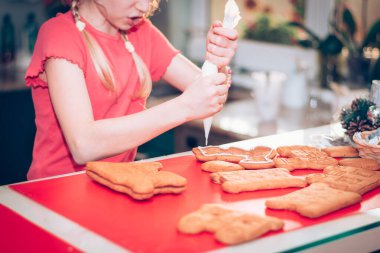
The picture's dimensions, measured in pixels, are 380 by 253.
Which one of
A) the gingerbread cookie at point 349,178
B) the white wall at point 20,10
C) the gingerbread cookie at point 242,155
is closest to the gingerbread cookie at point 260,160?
the gingerbread cookie at point 242,155

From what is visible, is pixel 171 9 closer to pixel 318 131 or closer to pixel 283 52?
pixel 283 52

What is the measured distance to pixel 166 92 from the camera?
384cm

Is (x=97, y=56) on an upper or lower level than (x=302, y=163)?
upper

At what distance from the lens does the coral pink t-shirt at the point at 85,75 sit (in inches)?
68.4

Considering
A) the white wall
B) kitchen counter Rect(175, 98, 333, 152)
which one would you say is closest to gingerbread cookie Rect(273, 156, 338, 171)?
kitchen counter Rect(175, 98, 333, 152)

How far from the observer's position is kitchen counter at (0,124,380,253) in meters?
1.16

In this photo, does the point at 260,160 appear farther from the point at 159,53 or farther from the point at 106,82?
the point at 159,53

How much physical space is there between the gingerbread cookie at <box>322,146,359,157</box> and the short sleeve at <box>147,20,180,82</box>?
64cm

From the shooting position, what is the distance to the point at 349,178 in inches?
59.1

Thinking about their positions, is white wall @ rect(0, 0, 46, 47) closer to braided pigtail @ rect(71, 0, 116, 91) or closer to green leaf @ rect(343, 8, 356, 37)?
green leaf @ rect(343, 8, 356, 37)

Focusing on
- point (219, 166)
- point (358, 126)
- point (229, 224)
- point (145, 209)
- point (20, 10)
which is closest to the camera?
point (229, 224)

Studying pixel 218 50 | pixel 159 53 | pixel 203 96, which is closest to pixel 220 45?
pixel 218 50

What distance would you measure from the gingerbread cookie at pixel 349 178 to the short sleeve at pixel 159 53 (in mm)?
750

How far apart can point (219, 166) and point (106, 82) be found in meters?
0.47
